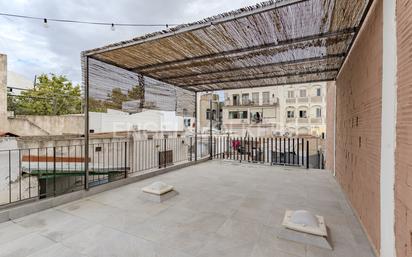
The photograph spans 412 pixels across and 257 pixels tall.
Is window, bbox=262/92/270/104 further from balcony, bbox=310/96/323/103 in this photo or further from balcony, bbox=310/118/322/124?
balcony, bbox=310/118/322/124

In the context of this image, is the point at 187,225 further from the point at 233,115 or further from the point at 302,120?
the point at 233,115

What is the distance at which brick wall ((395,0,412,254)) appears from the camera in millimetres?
1291

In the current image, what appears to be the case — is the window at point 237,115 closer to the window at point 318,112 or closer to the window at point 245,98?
the window at point 245,98

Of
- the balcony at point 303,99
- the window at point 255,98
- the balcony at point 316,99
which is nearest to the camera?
the balcony at point 316,99

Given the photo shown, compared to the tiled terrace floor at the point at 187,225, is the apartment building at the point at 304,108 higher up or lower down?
higher up

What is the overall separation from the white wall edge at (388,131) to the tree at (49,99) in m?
9.24

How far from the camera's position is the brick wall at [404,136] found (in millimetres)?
1291

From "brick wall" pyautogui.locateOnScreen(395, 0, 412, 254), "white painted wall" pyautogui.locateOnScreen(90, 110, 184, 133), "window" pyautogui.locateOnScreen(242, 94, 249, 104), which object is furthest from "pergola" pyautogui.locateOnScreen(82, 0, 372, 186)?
"window" pyautogui.locateOnScreen(242, 94, 249, 104)

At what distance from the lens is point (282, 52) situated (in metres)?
3.37

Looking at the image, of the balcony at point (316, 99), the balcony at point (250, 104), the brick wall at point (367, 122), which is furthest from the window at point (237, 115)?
the brick wall at point (367, 122)

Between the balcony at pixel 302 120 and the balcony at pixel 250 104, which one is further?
the balcony at pixel 250 104

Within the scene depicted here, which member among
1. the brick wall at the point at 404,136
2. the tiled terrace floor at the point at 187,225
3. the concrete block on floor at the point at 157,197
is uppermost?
the brick wall at the point at 404,136

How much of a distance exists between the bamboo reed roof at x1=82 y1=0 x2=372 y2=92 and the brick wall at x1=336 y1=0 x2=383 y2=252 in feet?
1.13

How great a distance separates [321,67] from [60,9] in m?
5.66
